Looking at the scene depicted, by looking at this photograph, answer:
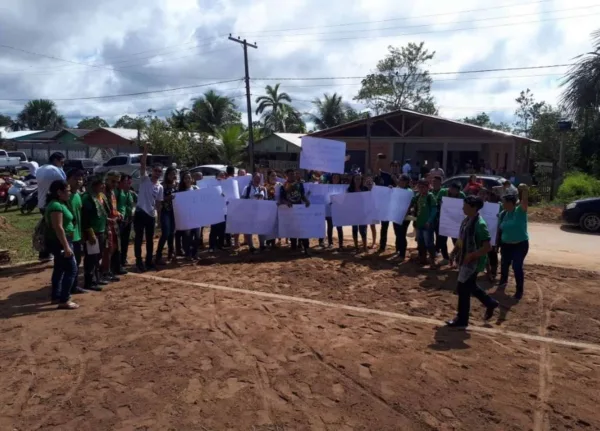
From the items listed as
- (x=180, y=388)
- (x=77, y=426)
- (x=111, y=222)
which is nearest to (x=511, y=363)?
(x=180, y=388)

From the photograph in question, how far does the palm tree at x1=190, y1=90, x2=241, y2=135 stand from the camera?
44000 mm

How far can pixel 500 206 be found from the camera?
8.45 meters

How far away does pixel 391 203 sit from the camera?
9578mm

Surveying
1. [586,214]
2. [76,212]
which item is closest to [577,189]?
[586,214]

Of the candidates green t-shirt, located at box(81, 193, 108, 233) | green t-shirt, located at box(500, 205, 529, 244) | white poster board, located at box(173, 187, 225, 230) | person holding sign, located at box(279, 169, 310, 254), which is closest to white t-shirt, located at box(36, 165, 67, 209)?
green t-shirt, located at box(81, 193, 108, 233)

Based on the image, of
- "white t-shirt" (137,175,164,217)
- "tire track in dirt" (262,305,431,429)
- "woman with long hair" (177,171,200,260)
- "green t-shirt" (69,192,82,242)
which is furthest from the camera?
"woman with long hair" (177,171,200,260)

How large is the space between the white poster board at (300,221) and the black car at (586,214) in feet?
27.8

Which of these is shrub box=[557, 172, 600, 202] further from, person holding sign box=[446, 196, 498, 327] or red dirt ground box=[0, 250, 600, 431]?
person holding sign box=[446, 196, 498, 327]

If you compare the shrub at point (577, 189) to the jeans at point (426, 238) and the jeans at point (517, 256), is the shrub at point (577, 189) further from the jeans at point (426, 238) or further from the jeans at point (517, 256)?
the jeans at point (517, 256)

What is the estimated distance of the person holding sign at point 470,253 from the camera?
5.70 meters

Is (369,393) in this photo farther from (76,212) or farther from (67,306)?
(76,212)

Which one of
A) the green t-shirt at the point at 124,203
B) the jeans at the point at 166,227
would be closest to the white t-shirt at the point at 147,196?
the green t-shirt at the point at 124,203

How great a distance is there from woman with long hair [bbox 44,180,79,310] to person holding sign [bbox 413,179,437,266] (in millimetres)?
5415

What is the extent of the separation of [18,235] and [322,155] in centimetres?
796
